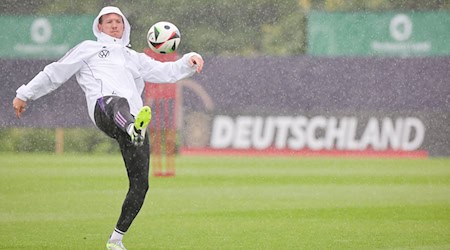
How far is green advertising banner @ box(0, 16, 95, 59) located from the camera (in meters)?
33.2

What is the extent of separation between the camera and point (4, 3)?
130ft

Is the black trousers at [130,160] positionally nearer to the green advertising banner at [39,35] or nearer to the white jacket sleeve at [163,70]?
the white jacket sleeve at [163,70]

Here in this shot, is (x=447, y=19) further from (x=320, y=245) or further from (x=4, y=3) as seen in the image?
(x=320, y=245)

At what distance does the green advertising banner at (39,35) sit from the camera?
33.2 meters

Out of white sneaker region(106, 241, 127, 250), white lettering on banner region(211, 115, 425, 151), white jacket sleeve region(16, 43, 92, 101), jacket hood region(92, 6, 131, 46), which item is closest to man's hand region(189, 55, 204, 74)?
jacket hood region(92, 6, 131, 46)

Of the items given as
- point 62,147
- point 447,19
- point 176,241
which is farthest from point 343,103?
point 176,241

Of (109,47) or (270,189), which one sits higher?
(109,47)

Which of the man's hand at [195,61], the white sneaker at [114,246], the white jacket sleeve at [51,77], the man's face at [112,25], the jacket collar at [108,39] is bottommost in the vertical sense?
the white sneaker at [114,246]

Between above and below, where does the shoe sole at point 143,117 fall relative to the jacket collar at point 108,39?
below

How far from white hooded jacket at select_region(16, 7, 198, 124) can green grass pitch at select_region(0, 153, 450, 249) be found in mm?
1714

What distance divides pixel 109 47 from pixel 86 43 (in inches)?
9.1

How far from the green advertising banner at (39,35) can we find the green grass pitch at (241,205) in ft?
19.0

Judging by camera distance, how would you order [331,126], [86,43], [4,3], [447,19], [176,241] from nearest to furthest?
[86,43] < [176,241] < [331,126] < [447,19] < [4,3]

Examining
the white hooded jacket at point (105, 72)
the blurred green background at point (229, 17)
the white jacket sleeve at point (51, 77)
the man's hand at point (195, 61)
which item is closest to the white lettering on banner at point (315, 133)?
the blurred green background at point (229, 17)
